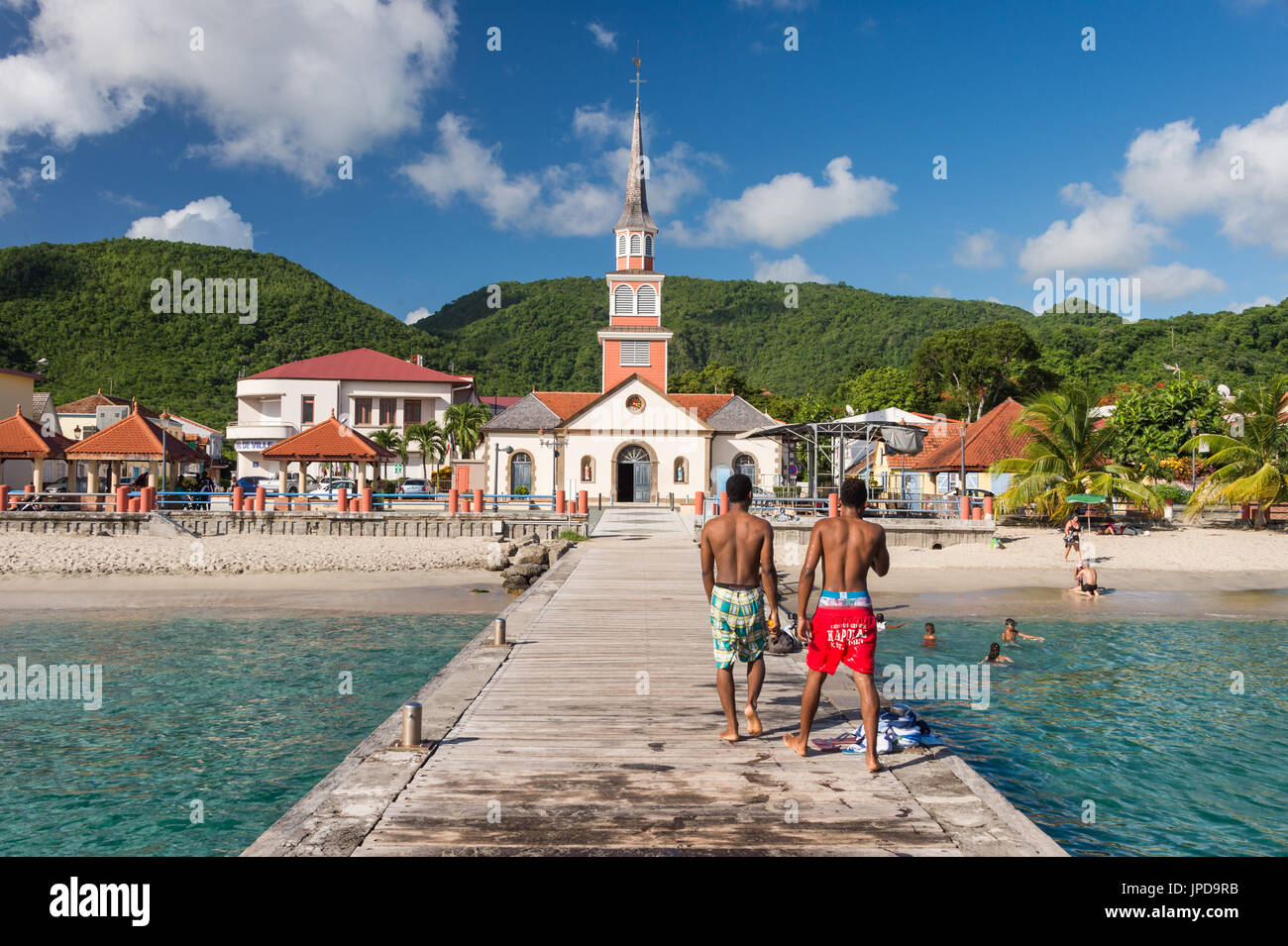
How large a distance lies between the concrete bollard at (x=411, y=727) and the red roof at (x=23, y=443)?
1325 inches

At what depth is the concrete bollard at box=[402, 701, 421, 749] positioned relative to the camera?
6145mm

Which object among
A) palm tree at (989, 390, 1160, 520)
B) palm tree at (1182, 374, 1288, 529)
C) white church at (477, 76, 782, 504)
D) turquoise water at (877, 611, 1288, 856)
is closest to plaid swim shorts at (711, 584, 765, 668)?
turquoise water at (877, 611, 1288, 856)

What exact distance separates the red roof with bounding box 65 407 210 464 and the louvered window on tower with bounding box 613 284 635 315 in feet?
73.2

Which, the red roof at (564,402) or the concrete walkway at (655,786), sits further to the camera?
the red roof at (564,402)

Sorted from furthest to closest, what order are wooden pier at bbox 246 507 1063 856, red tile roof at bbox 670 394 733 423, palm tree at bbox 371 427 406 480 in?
1. palm tree at bbox 371 427 406 480
2. red tile roof at bbox 670 394 733 423
3. wooden pier at bbox 246 507 1063 856

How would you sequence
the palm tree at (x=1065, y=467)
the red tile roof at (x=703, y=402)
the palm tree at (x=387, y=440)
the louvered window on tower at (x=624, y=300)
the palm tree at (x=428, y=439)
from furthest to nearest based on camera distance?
the palm tree at (x=387, y=440) → the palm tree at (x=428, y=439) → the louvered window on tower at (x=624, y=300) → the red tile roof at (x=703, y=402) → the palm tree at (x=1065, y=467)

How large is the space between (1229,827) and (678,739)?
5309 millimetres

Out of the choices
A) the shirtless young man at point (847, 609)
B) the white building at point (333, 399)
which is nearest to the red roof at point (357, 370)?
the white building at point (333, 399)

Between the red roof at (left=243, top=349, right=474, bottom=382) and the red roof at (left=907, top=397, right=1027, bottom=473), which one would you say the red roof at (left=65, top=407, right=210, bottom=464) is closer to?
the red roof at (left=243, top=349, right=474, bottom=382)

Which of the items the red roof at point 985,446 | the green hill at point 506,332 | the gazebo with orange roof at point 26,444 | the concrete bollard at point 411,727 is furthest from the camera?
the green hill at point 506,332

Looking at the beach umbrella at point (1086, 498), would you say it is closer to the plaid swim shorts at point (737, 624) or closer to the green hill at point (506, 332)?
the plaid swim shorts at point (737, 624)

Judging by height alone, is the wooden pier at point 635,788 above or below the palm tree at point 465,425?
below

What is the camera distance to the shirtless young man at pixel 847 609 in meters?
5.71

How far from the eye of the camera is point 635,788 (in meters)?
5.44
